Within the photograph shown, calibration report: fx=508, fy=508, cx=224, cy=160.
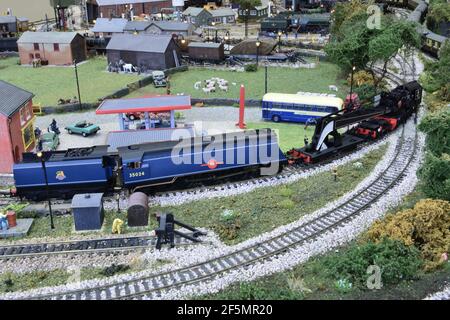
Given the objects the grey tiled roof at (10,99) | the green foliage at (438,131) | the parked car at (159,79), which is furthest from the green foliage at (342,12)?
the grey tiled roof at (10,99)

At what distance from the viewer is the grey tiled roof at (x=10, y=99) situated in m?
32.8

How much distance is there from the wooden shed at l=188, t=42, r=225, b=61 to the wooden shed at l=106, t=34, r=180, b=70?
2.12 m

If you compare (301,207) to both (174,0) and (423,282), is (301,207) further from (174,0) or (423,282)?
(174,0)

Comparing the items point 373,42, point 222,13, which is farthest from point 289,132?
point 222,13

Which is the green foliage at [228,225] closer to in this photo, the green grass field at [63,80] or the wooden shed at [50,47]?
the green grass field at [63,80]

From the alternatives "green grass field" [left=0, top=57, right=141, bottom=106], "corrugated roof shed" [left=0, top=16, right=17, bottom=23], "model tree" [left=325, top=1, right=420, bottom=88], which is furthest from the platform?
"corrugated roof shed" [left=0, top=16, right=17, bottom=23]

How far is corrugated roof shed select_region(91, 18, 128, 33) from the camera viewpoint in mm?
73688

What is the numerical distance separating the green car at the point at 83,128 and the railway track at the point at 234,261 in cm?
2121

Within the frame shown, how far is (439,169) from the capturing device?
2380cm

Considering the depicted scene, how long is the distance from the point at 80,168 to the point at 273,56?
39.5 meters

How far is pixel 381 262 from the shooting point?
1884cm

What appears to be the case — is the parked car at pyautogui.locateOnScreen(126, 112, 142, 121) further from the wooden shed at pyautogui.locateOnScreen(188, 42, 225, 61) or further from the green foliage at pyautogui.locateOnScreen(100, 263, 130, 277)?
the wooden shed at pyautogui.locateOnScreen(188, 42, 225, 61)

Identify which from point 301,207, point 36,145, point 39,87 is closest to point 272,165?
point 301,207

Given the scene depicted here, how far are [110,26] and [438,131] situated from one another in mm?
58726
